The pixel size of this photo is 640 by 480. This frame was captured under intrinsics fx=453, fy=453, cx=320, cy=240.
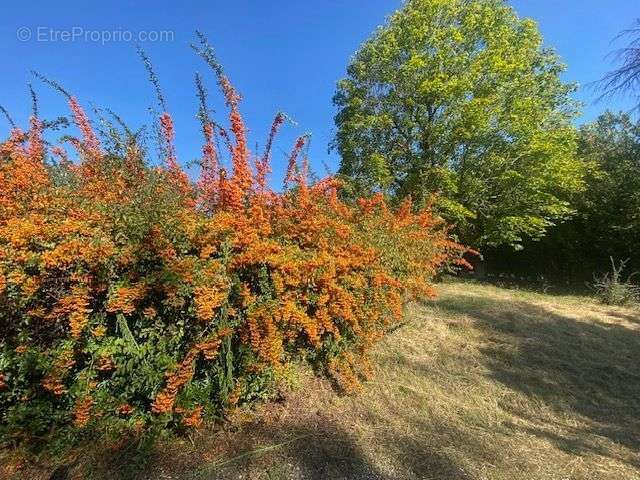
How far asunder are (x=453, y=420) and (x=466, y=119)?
9.70 metres

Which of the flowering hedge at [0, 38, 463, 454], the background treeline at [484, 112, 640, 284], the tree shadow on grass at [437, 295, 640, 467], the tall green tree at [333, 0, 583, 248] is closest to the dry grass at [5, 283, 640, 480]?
the tree shadow on grass at [437, 295, 640, 467]

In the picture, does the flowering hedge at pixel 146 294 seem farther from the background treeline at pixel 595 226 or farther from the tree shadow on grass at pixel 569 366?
the background treeline at pixel 595 226

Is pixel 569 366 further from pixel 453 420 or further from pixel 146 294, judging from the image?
pixel 146 294

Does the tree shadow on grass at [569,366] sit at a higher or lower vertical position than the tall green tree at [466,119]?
lower

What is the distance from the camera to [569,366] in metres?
4.71

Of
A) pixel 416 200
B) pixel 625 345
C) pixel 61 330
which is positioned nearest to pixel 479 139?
pixel 416 200

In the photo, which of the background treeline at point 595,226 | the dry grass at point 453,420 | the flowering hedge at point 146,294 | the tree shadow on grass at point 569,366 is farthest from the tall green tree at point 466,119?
the flowering hedge at point 146,294

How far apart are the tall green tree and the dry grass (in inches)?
248

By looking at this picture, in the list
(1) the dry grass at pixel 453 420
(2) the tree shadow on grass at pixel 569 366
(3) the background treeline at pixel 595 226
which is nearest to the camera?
(1) the dry grass at pixel 453 420

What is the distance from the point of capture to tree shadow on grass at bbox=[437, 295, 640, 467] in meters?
3.58

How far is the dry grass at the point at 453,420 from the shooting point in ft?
8.50

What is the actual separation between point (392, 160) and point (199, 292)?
11317mm

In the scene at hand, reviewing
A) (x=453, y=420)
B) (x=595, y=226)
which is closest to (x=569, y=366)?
(x=453, y=420)

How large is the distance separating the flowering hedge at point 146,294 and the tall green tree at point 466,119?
8503mm
